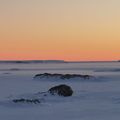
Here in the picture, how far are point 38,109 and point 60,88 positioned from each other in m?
5.26

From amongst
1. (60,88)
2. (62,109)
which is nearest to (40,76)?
(60,88)

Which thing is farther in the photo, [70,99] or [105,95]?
[105,95]

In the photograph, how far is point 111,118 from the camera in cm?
1420

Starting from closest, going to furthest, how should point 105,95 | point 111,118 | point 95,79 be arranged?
point 111,118
point 105,95
point 95,79

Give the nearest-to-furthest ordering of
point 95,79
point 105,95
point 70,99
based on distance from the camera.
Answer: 1. point 70,99
2. point 105,95
3. point 95,79

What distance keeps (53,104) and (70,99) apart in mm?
2098

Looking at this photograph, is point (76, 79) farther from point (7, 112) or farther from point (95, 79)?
point (7, 112)

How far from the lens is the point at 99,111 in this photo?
15.9 meters

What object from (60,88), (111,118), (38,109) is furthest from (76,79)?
→ (111,118)

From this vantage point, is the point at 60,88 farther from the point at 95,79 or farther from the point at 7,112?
the point at 95,79

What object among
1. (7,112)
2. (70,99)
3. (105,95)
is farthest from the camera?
(105,95)

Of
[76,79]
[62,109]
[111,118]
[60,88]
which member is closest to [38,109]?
[62,109]

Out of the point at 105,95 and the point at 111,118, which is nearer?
the point at 111,118

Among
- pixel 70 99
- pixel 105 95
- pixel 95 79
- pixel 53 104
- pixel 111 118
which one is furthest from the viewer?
pixel 95 79
